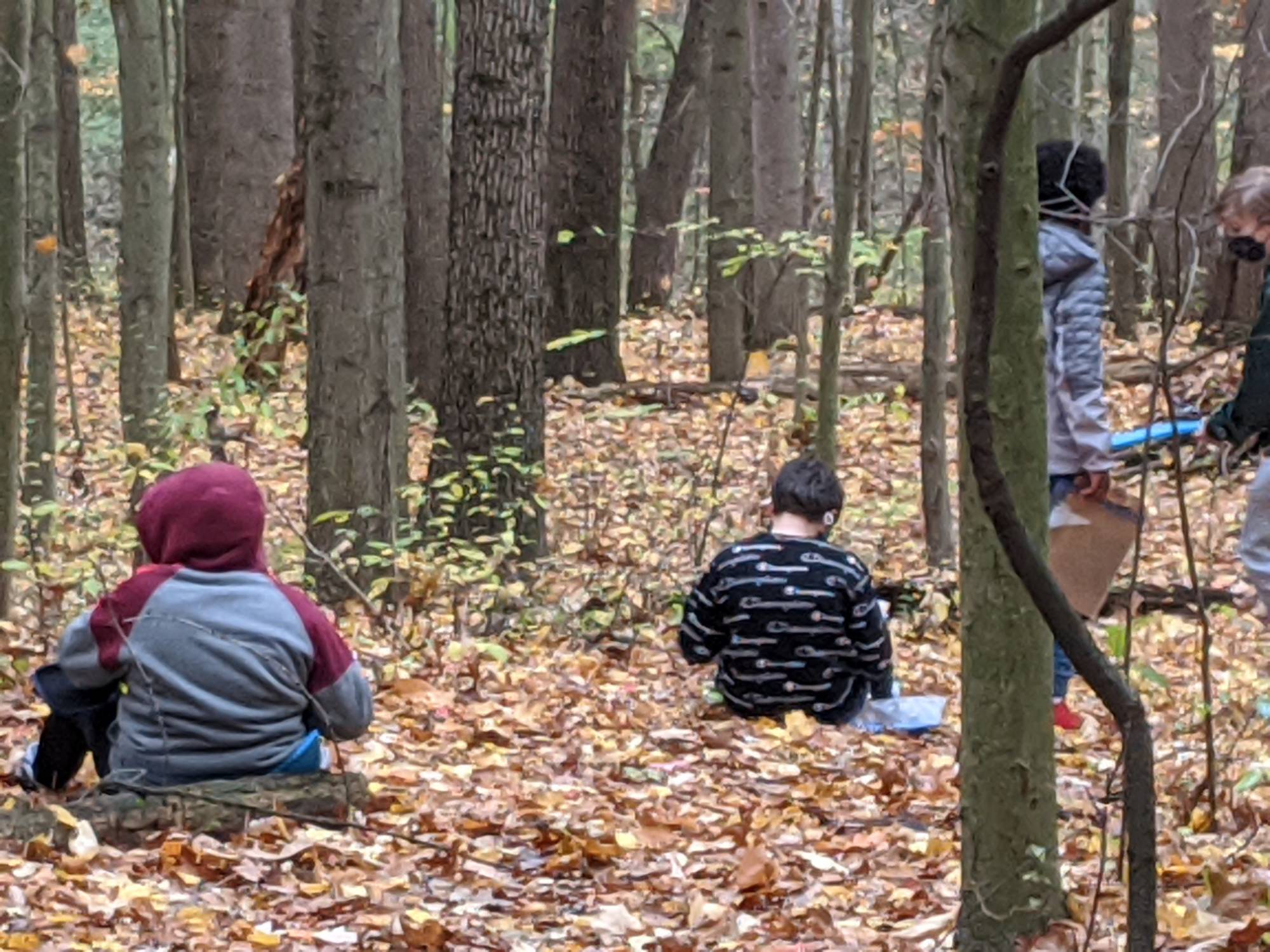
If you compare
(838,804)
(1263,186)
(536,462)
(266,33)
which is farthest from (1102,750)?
(266,33)

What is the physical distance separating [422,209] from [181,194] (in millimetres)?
4399

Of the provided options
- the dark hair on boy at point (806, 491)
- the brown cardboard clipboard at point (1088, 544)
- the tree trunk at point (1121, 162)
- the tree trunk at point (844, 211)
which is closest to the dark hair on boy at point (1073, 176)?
the brown cardboard clipboard at point (1088, 544)

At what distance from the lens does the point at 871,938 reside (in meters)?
4.09

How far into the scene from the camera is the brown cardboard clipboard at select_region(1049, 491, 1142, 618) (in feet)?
20.4

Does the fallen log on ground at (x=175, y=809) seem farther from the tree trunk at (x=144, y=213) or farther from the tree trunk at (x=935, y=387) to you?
the tree trunk at (x=935, y=387)

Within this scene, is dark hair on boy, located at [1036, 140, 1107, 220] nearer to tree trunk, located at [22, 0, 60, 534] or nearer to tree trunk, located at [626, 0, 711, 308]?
tree trunk, located at [22, 0, 60, 534]

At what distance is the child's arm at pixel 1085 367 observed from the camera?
6113 mm

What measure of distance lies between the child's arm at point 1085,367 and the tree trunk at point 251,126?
14129mm

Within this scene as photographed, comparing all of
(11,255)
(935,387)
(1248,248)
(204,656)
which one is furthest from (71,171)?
(1248,248)

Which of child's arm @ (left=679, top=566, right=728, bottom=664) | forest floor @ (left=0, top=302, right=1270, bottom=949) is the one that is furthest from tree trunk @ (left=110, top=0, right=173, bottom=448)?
child's arm @ (left=679, top=566, right=728, bottom=664)

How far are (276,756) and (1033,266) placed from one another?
2826 mm

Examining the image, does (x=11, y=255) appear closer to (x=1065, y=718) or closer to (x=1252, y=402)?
(x=1065, y=718)

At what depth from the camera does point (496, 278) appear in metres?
9.26

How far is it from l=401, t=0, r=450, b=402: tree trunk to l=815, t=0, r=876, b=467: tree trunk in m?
5.86
